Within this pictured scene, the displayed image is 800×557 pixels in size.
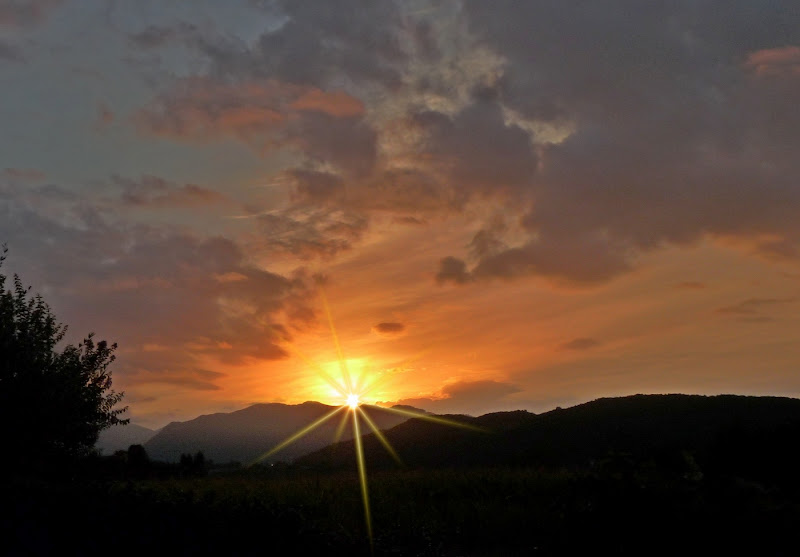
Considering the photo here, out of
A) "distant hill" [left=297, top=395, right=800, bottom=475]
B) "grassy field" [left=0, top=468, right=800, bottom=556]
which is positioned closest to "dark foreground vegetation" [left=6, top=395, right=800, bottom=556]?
"grassy field" [left=0, top=468, right=800, bottom=556]

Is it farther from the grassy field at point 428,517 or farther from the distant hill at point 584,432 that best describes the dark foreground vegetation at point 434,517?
the distant hill at point 584,432

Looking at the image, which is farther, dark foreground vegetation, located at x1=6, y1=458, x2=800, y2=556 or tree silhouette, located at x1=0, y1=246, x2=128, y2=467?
tree silhouette, located at x1=0, y1=246, x2=128, y2=467

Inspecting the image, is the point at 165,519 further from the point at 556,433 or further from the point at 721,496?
the point at 556,433

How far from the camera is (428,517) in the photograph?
15.8 metres

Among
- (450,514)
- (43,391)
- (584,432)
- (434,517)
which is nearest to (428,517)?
(434,517)

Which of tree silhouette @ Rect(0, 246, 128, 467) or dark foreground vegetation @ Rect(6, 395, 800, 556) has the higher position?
tree silhouette @ Rect(0, 246, 128, 467)

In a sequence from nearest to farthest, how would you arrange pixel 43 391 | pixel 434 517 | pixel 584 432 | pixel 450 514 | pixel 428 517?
1. pixel 428 517
2. pixel 434 517
3. pixel 450 514
4. pixel 43 391
5. pixel 584 432

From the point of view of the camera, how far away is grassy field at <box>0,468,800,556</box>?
9.99 meters

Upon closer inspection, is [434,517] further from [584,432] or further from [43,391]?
[584,432]

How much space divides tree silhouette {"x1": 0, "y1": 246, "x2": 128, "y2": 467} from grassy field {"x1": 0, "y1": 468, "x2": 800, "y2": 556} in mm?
6546

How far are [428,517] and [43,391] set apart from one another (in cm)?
1662

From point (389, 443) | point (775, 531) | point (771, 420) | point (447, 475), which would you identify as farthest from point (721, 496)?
point (389, 443)

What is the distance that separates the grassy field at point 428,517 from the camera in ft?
32.8

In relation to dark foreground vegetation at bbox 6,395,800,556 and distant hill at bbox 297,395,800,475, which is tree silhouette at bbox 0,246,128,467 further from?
distant hill at bbox 297,395,800,475
